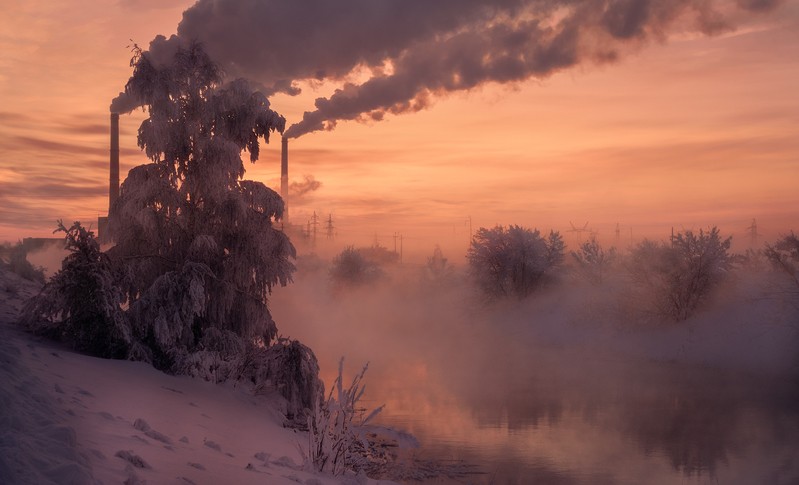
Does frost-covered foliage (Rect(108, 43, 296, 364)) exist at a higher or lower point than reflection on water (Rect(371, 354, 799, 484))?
higher

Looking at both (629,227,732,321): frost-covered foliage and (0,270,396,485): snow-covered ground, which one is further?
(629,227,732,321): frost-covered foliage

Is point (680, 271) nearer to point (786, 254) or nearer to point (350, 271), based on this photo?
point (786, 254)

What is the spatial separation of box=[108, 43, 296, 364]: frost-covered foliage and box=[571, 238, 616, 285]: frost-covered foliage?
35.6 metres

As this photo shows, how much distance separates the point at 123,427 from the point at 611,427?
15.4m

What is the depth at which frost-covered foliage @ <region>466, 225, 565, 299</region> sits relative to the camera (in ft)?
164

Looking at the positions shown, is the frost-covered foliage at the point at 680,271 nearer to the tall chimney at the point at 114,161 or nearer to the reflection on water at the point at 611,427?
the reflection on water at the point at 611,427

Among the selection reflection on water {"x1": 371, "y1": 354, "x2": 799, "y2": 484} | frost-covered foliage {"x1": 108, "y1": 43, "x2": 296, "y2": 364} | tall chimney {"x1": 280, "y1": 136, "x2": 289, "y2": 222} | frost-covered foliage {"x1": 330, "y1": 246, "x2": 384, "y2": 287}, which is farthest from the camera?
frost-covered foliage {"x1": 330, "y1": 246, "x2": 384, "y2": 287}

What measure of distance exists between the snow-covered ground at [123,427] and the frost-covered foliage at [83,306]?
471mm

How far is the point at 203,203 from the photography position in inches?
667

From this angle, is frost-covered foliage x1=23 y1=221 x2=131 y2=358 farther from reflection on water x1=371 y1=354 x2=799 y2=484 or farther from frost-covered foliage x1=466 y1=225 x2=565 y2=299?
frost-covered foliage x1=466 y1=225 x2=565 y2=299

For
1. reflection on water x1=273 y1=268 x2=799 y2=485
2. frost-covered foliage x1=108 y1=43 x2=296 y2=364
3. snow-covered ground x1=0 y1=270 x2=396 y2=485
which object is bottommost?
reflection on water x1=273 y1=268 x2=799 y2=485

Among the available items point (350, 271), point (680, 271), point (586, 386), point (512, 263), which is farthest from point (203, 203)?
point (350, 271)

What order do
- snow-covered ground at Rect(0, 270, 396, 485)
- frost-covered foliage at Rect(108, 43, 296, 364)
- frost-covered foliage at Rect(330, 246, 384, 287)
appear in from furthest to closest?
frost-covered foliage at Rect(330, 246, 384, 287) < frost-covered foliage at Rect(108, 43, 296, 364) < snow-covered ground at Rect(0, 270, 396, 485)

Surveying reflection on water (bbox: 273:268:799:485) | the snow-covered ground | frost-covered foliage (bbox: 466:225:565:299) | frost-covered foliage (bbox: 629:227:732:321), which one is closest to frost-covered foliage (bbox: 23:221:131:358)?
the snow-covered ground
